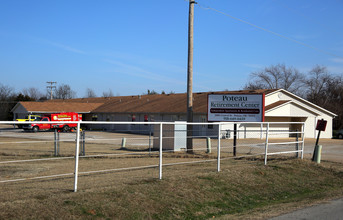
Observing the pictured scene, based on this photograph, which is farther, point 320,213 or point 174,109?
point 174,109

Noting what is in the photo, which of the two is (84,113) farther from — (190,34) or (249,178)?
(249,178)

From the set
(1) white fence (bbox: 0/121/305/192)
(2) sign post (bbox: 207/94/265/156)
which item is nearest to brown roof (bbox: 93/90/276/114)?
(1) white fence (bbox: 0/121/305/192)

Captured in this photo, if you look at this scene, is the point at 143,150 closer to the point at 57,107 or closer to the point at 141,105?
the point at 141,105

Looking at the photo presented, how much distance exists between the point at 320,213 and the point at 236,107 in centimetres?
1188

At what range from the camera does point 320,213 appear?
8719 millimetres

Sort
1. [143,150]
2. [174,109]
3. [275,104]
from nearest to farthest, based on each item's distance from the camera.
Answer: [143,150] → [275,104] → [174,109]

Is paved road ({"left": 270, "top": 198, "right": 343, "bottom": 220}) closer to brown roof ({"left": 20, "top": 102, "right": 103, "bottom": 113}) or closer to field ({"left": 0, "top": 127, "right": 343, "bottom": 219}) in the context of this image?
field ({"left": 0, "top": 127, "right": 343, "bottom": 219})

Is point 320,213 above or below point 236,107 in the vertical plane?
below

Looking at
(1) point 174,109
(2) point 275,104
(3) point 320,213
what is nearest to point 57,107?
(1) point 174,109

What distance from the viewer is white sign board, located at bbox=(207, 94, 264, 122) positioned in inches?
779

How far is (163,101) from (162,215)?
144 ft

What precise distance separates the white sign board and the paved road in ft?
32.7

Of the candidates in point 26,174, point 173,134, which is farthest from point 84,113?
point 26,174

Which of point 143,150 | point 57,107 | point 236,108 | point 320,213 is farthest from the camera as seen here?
point 57,107
